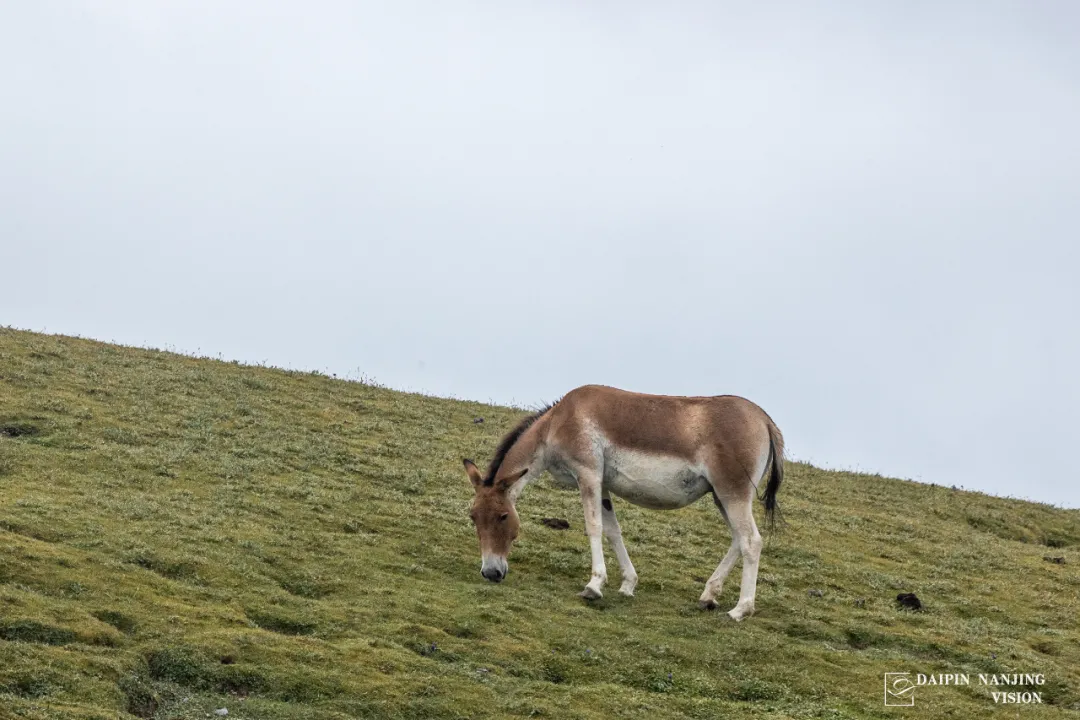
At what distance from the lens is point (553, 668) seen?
555 inches

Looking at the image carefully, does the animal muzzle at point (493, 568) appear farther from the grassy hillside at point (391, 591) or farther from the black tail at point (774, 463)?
the black tail at point (774, 463)

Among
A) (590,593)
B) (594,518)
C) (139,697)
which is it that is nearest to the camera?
(139,697)

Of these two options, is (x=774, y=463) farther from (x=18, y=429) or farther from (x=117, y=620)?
(x=18, y=429)

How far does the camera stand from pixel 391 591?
1617cm

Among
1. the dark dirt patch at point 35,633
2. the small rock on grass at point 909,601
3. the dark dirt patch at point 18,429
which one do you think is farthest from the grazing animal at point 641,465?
the dark dirt patch at point 18,429

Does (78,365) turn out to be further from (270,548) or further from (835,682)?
(835,682)

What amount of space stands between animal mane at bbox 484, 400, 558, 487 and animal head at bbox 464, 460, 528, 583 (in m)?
0.24

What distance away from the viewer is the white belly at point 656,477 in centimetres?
1738

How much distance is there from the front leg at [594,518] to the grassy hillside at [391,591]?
1.52 ft

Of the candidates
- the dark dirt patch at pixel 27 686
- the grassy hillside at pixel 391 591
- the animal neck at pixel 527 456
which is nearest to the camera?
the dark dirt patch at pixel 27 686

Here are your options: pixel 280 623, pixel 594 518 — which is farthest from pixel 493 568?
pixel 280 623

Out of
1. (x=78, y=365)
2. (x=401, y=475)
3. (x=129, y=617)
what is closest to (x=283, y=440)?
(x=401, y=475)

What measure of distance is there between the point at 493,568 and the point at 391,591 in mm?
1812

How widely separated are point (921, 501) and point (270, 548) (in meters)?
19.8
